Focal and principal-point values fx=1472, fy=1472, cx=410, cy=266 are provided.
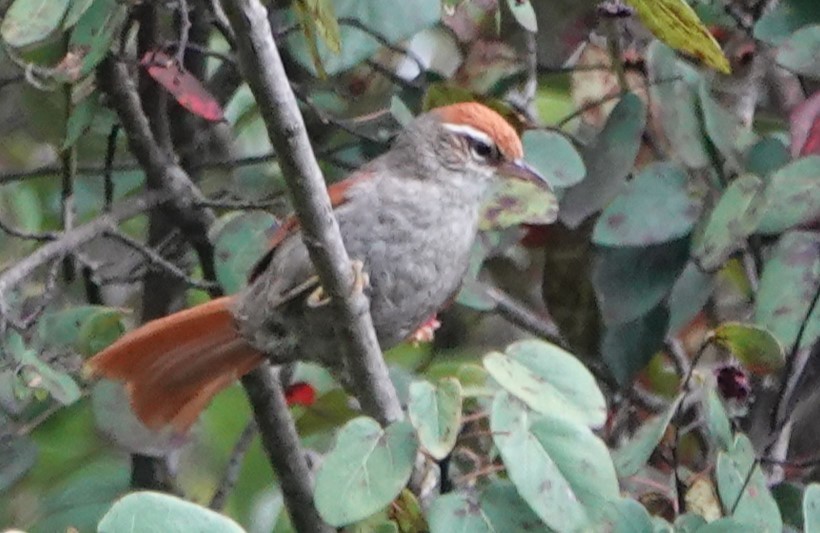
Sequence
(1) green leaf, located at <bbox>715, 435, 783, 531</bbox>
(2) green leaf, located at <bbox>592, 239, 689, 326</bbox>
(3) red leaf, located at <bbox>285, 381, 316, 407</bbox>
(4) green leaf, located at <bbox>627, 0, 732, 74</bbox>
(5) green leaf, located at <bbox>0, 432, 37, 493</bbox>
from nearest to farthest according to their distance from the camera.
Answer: (4) green leaf, located at <bbox>627, 0, 732, 74</bbox>
(1) green leaf, located at <bbox>715, 435, 783, 531</bbox>
(2) green leaf, located at <bbox>592, 239, 689, 326</bbox>
(5) green leaf, located at <bbox>0, 432, 37, 493</bbox>
(3) red leaf, located at <bbox>285, 381, 316, 407</bbox>

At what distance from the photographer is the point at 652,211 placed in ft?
6.68

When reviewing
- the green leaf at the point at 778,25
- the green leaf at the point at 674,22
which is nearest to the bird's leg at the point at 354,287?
the green leaf at the point at 674,22

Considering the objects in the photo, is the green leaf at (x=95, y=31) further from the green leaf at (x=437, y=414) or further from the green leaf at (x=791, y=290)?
the green leaf at (x=791, y=290)

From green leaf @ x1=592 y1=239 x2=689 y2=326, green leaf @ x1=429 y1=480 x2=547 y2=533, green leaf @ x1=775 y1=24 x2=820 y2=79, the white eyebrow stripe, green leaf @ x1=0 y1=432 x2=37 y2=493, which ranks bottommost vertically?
green leaf @ x1=0 y1=432 x2=37 y2=493

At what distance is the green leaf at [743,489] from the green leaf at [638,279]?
48cm

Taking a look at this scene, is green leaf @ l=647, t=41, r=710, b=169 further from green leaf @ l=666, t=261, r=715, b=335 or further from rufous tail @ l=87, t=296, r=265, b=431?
rufous tail @ l=87, t=296, r=265, b=431

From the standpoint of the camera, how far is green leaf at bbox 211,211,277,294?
2305 millimetres

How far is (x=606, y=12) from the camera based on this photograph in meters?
2.19

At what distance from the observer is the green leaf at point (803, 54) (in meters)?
2.01

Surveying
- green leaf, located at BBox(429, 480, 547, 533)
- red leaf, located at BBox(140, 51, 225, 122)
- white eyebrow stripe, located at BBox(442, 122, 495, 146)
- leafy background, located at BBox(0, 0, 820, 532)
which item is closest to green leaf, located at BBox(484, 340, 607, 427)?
leafy background, located at BBox(0, 0, 820, 532)

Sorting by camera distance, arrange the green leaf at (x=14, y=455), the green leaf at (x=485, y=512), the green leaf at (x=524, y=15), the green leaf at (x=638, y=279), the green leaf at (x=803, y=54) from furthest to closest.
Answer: the green leaf at (x=14, y=455), the green leaf at (x=524, y=15), the green leaf at (x=638, y=279), the green leaf at (x=803, y=54), the green leaf at (x=485, y=512)

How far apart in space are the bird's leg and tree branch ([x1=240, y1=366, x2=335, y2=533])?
27 cm

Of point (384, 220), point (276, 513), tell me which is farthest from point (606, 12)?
point (276, 513)

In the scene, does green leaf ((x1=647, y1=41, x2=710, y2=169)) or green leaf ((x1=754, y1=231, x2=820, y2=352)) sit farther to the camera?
green leaf ((x1=647, y1=41, x2=710, y2=169))
